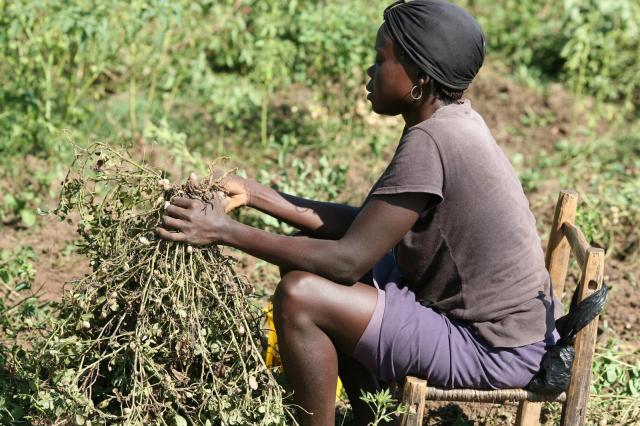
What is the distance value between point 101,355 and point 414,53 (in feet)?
4.18

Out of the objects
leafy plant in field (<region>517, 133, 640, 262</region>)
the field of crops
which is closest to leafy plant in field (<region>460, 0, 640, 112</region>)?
the field of crops

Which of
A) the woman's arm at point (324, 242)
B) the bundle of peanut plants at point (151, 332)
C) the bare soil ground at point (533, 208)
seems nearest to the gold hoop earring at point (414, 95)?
the woman's arm at point (324, 242)

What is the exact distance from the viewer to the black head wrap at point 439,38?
271 centimetres

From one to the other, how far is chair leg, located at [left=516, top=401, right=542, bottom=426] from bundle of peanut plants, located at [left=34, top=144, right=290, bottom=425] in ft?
2.50

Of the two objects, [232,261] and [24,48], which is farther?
[24,48]

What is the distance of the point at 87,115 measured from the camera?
17.9 ft

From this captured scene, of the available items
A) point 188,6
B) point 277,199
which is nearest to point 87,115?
point 188,6

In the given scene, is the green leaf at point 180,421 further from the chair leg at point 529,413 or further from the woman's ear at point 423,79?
the woman's ear at point 423,79

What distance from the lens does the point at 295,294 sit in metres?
2.69

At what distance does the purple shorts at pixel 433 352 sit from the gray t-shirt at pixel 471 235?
4 cm

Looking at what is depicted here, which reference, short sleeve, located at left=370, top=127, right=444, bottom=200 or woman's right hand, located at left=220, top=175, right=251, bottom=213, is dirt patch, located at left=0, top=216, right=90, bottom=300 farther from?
short sleeve, located at left=370, top=127, right=444, bottom=200

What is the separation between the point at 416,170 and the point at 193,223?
2.08 feet

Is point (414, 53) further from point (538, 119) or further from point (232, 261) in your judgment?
point (538, 119)

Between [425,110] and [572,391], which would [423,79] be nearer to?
[425,110]
